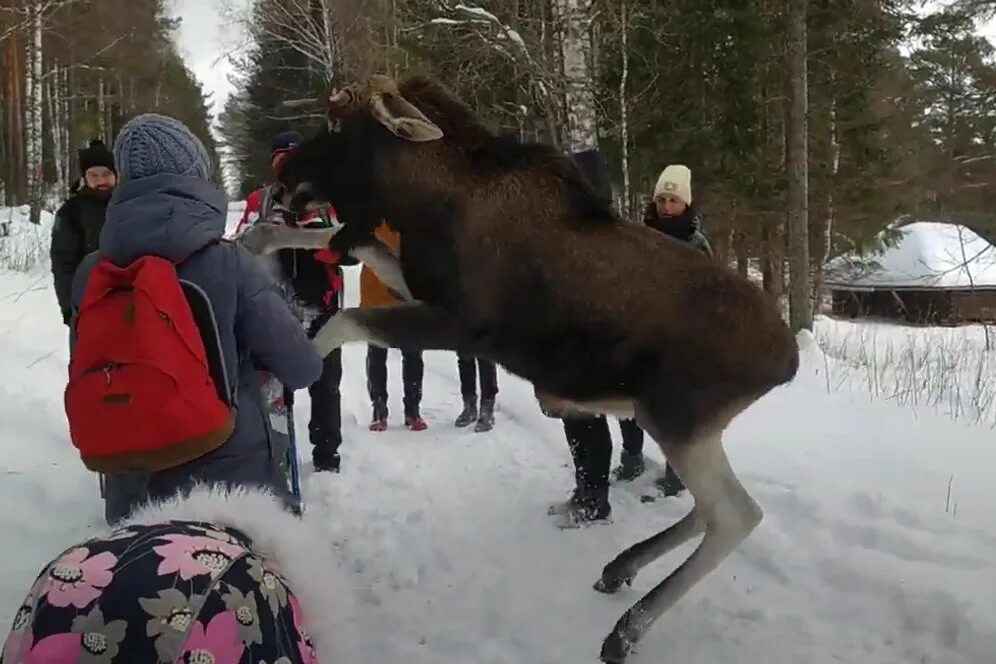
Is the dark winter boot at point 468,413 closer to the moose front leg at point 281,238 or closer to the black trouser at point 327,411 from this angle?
the black trouser at point 327,411

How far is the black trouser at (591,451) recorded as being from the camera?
13.7 feet

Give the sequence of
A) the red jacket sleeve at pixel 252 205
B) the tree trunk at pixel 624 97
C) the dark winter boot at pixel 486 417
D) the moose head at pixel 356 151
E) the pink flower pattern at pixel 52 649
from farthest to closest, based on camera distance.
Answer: the tree trunk at pixel 624 97 → the dark winter boot at pixel 486 417 → the red jacket sleeve at pixel 252 205 → the moose head at pixel 356 151 → the pink flower pattern at pixel 52 649

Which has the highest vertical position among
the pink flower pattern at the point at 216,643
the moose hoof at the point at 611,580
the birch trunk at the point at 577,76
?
the birch trunk at the point at 577,76

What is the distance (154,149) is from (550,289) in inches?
52.0

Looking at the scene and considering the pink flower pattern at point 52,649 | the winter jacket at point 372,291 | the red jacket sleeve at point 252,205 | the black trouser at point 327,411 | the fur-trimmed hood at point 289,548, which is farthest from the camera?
the winter jacket at point 372,291

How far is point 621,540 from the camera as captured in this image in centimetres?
404

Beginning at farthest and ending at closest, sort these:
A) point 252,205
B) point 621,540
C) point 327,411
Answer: point 327,411 < point 252,205 < point 621,540

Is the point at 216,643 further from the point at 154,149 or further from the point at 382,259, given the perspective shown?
the point at 382,259

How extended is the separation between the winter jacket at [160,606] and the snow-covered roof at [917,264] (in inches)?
880

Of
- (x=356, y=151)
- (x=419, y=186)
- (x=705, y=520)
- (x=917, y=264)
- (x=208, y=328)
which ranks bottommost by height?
(x=705, y=520)

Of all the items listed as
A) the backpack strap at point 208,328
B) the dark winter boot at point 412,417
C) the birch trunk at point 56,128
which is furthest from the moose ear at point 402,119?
the birch trunk at point 56,128

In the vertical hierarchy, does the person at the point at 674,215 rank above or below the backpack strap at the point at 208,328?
above

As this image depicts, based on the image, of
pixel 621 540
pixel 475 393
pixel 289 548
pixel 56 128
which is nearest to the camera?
pixel 289 548

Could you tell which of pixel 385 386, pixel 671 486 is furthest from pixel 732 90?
pixel 671 486
